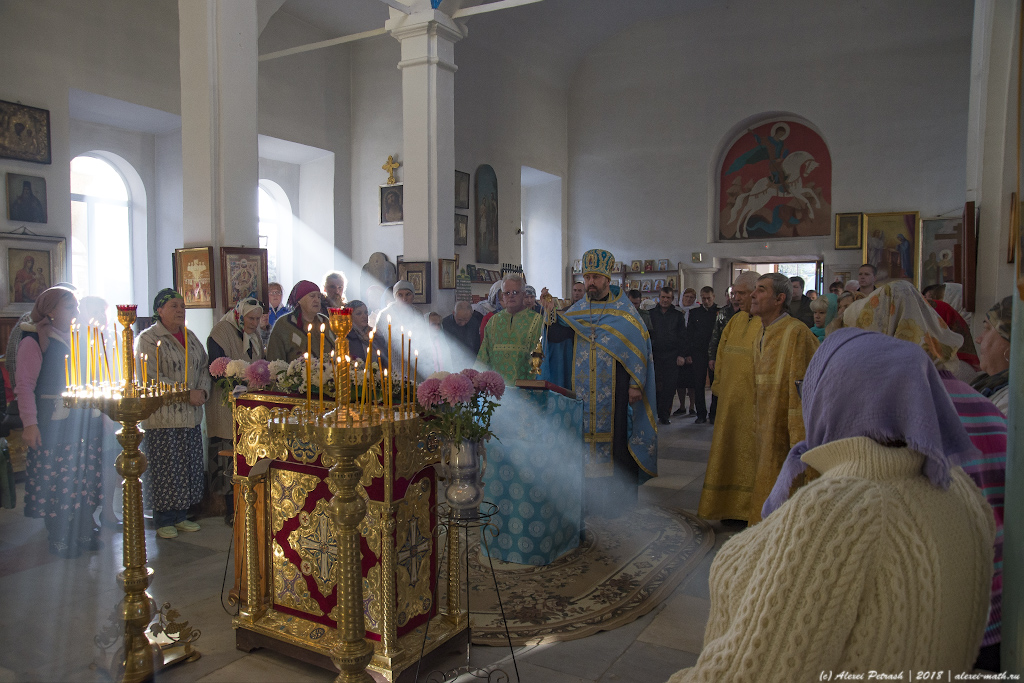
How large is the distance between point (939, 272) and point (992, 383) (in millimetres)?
11987

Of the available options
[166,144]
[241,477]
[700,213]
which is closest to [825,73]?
[700,213]

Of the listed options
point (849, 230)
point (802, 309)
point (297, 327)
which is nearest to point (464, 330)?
point (297, 327)

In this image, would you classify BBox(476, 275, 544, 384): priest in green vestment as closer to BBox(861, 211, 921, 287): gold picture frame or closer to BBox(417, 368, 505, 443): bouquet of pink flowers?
BBox(417, 368, 505, 443): bouquet of pink flowers

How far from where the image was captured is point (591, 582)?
4254 millimetres

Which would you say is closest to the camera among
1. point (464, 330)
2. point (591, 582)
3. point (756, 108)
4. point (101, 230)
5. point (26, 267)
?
point (591, 582)

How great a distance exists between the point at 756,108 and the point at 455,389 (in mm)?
13615

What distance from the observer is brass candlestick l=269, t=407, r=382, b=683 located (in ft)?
6.94

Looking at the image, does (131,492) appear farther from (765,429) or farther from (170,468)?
(765,429)

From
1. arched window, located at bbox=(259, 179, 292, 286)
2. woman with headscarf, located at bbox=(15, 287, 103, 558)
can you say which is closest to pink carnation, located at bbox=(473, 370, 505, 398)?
woman with headscarf, located at bbox=(15, 287, 103, 558)

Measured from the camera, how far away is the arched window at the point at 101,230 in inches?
410

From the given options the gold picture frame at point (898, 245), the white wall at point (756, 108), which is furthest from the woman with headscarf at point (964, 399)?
the white wall at point (756, 108)

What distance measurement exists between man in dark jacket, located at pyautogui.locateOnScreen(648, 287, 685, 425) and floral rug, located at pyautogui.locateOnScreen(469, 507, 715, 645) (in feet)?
14.8

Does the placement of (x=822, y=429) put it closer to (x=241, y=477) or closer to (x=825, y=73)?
(x=241, y=477)

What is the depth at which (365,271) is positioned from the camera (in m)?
11.9
